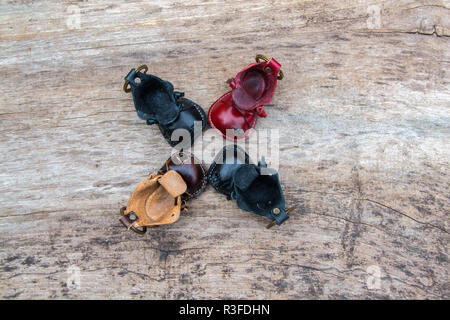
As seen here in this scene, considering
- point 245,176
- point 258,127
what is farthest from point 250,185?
point 258,127

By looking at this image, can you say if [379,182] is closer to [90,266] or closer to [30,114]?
[90,266]

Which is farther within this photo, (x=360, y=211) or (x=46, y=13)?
(x=46, y=13)

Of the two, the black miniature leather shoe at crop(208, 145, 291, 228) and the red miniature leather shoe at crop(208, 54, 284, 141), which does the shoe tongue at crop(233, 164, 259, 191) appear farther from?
the red miniature leather shoe at crop(208, 54, 284, 141)

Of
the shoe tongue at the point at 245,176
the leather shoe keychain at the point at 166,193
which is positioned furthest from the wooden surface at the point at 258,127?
the shoe tongue at the point at 245,176

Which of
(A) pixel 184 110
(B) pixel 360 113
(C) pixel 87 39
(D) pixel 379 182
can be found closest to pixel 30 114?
(C) pixel 87 39

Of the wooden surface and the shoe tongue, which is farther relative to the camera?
the wooden surface

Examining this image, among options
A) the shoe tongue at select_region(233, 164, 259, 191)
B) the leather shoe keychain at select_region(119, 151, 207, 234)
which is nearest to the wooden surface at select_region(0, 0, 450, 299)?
the leather shoe keychain at select_region(119, 151, 207, 234)
